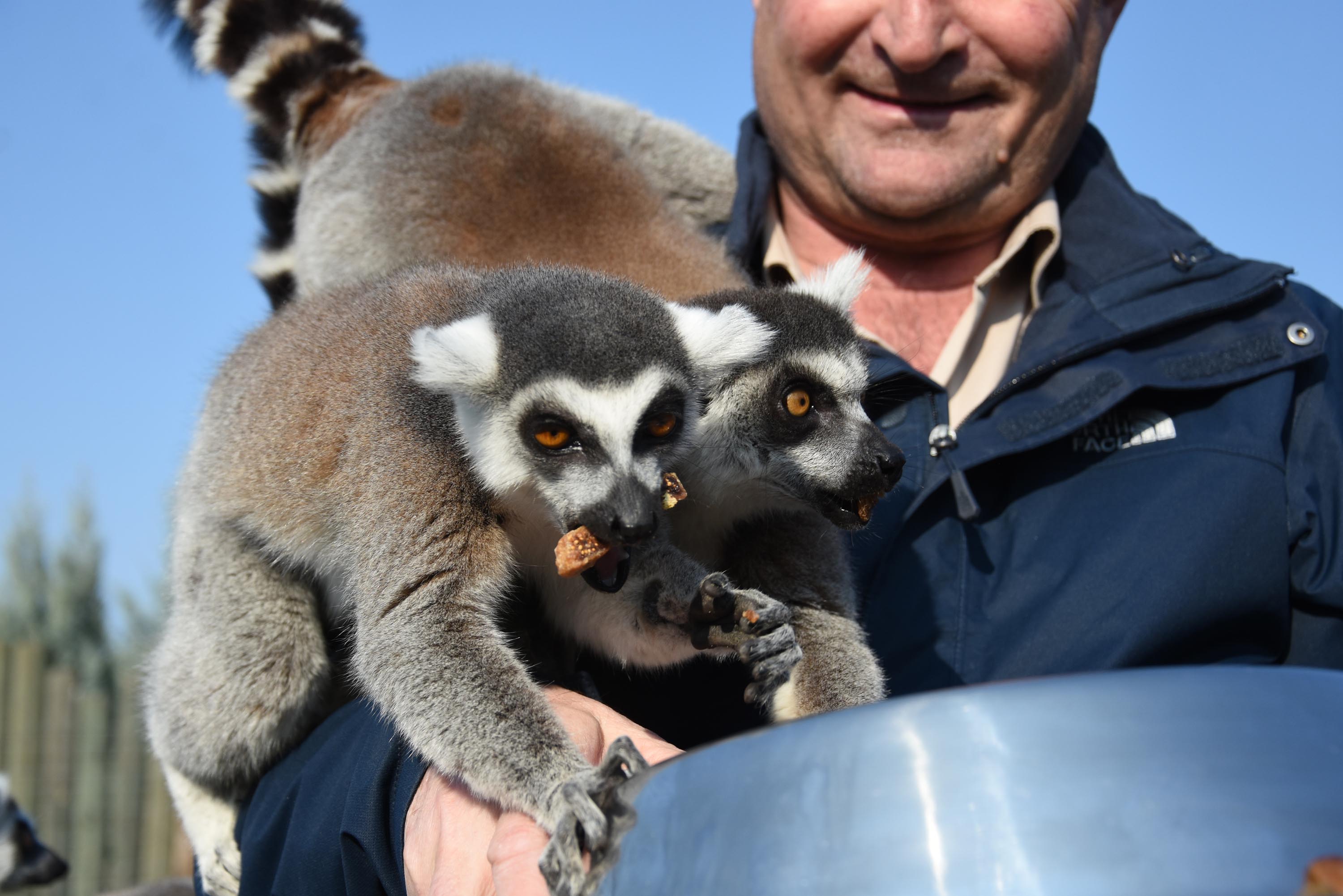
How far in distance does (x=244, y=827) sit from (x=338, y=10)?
11.1 ft

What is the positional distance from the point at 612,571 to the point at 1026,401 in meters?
1.13

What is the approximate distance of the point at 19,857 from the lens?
5340mm

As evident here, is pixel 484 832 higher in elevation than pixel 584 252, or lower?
lower

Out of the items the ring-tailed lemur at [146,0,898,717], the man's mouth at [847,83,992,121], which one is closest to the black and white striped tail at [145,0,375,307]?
the ring-tailed lemur at [146,0,898,717]

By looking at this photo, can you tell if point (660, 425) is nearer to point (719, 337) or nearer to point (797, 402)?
point (719, 337)

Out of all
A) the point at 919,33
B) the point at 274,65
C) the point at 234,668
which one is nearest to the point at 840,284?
the point at 919,33

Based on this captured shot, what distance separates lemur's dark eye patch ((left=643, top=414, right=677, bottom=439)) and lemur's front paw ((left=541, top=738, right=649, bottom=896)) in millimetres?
605

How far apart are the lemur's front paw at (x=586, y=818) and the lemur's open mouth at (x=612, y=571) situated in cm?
36

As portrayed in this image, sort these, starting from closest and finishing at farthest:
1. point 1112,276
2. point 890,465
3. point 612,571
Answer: point 612,571
point 890,465
point 1112,276

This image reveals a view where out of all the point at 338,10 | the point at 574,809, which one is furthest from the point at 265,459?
the point at 338,10

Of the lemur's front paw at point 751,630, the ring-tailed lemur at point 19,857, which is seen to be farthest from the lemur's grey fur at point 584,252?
the ring-tailed lemur at point 19,857

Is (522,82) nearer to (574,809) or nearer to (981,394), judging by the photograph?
(981,394)

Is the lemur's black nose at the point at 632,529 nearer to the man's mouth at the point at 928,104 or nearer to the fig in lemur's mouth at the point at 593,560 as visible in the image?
the fig in lemur's mouth at the point at 593,560

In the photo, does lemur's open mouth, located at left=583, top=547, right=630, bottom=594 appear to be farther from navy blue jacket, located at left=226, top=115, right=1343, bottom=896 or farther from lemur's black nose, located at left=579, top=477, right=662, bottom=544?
navy blue jacket, located at left=226, top=115, right=1343, bottom=896
